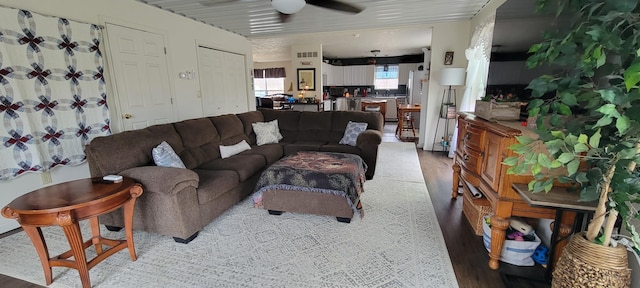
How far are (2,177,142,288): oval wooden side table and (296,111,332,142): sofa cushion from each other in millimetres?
2496

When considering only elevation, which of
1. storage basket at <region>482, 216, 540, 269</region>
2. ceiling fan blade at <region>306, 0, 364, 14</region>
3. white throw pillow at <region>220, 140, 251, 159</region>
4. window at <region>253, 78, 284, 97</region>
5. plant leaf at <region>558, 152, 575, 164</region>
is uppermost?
ceiling fan blade at <region>306, 0, 364, 14</region>

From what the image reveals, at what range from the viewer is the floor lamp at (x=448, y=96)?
4.33 metres

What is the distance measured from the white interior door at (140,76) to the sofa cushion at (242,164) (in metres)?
1.34

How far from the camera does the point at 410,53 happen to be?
8.93 metres

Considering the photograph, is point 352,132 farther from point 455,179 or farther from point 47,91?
point 47,91

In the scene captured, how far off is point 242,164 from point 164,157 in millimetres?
703

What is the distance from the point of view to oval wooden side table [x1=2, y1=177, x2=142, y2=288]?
145 centimetres

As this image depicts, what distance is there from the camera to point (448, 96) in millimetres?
4902

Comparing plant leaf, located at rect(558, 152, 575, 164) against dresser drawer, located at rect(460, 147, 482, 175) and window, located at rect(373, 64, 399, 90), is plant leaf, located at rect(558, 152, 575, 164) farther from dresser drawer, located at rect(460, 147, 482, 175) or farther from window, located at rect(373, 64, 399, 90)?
window, located at rect(373, 64, 399, 90)

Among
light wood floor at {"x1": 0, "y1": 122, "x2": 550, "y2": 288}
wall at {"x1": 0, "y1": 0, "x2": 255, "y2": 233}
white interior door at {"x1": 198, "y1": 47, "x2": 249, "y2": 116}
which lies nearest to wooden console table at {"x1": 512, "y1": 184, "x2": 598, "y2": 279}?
light wood floor at {"x1": 0, "y1": 122, "x2": 550, "y2": 288}

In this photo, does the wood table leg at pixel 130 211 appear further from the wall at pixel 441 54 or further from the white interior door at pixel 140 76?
the wall at pixel 441 54

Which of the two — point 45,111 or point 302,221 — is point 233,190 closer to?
point 302,221

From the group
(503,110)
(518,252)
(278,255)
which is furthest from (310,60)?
(518,252)

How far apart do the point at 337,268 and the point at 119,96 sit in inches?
124
